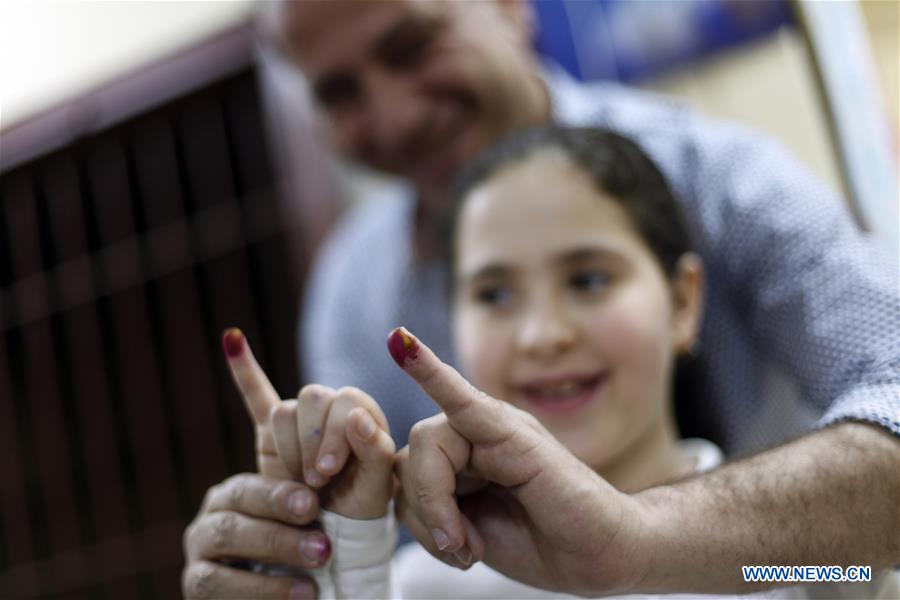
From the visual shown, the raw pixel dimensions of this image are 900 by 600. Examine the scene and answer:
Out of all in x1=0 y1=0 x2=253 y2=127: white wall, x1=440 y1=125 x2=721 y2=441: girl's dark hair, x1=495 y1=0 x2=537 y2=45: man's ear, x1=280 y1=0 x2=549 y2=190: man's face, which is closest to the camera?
x1=440 y1=125 x2=721 y2=441: girl's dark hair

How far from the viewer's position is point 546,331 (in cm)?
54

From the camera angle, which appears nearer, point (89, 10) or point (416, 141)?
point (416, 141)

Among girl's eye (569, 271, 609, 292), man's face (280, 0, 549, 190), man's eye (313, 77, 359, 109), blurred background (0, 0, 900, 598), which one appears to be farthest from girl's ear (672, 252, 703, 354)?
blurred background (0, 0, 900, 598)

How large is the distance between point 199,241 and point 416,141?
82 centimetres

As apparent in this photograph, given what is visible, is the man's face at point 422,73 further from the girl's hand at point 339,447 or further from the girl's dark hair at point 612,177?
the girl's hand at point 339,447

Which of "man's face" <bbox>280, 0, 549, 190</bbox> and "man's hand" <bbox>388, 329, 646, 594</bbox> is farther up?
"man's face" <bbox>280, 0, 549, 190</bbox>

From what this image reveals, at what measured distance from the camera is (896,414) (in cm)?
48

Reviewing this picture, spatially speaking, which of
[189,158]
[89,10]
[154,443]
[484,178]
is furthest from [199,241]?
[484,178]

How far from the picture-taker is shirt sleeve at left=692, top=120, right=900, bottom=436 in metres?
0.57

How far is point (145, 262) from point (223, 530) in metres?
1.37

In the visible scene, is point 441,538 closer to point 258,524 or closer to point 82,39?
point 258,524

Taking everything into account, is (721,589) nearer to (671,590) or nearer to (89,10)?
(671,590)

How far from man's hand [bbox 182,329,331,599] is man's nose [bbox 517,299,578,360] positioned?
0.17 m

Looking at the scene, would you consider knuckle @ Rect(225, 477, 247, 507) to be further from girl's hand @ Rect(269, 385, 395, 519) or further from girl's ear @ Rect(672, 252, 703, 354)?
girl's ear @ Rect(672, 252, 703, 354)
